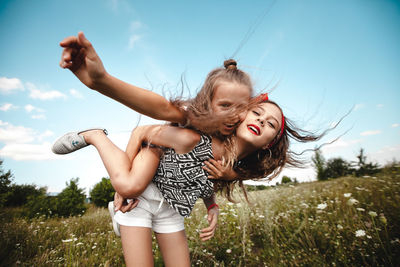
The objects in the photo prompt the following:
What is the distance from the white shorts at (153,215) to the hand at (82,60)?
3.66 feet

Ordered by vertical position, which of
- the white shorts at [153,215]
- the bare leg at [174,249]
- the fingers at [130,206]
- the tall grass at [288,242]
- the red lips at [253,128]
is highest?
the red lips at [253,128]

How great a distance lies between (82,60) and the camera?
953 millimetres

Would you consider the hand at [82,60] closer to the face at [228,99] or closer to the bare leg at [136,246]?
the face at [228,99]

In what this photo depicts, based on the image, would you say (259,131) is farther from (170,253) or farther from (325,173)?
(325,173)

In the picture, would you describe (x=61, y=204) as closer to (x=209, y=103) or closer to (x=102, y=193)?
(x=102, y=193)

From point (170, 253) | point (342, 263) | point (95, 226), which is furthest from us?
point (95, 226)

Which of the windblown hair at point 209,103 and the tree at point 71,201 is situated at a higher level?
the windblown hair at point 209,103

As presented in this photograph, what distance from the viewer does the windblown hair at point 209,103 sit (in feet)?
4.77

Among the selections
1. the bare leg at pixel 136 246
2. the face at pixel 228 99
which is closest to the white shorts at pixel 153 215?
the bare leg at pixel 136 246

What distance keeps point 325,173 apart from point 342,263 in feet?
78.5

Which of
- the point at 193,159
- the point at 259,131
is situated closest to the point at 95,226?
the point at 193,159

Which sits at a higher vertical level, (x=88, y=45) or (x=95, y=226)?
(x=88, y=45)

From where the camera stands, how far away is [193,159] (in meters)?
1.62

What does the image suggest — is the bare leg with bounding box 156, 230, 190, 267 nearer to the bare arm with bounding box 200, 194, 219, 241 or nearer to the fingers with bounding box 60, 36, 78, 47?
the bare arm with bounding box 200, 194, 219, 241
